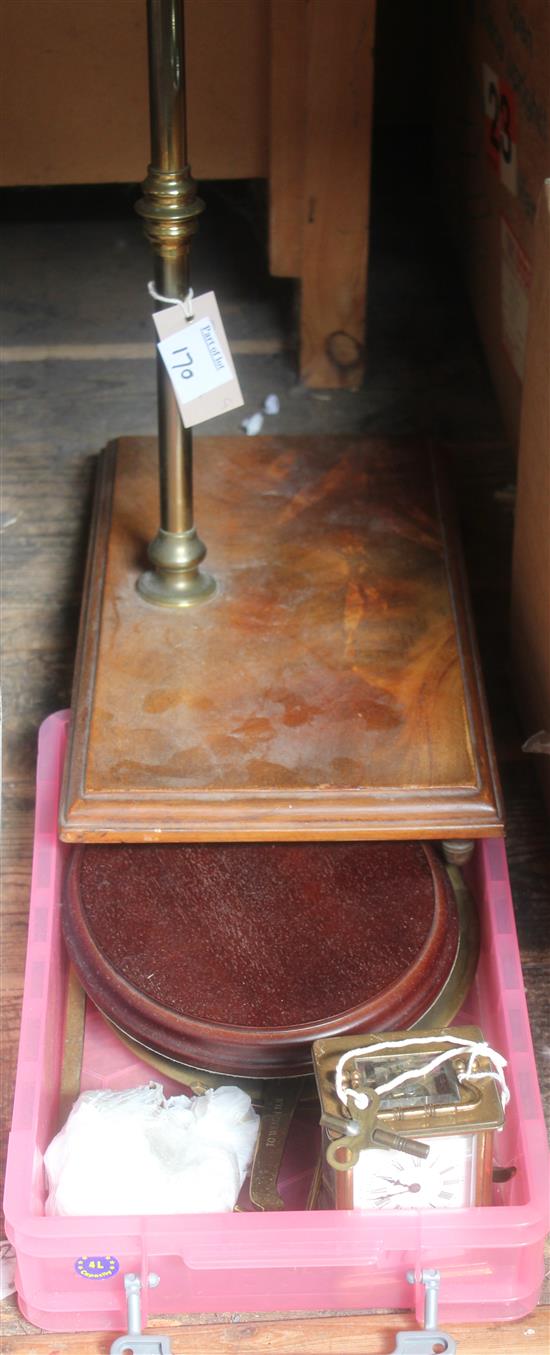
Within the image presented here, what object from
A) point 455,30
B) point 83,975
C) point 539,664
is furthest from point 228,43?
point 83,975

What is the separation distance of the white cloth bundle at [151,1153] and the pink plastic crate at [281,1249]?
23mm

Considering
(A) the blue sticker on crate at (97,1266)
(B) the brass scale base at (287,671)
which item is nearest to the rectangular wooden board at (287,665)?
(B) the brass scale base at (287,671)

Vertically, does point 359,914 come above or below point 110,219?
below

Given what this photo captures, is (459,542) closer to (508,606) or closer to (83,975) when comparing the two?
(508,606)

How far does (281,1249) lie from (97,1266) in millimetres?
102

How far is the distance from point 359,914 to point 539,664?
0.26m

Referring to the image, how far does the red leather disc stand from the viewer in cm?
94

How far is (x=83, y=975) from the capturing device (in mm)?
983

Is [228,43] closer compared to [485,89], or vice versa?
[228,43]

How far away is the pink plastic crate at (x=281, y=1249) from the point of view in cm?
82

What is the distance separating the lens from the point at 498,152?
1.57 m

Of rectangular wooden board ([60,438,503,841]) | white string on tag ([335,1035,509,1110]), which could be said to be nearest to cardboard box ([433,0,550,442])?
rectangular wooden board ([60,438,503,841])

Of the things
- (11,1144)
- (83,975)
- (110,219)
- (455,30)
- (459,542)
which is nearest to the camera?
(11,1144)

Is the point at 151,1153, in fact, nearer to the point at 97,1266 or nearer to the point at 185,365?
the point at 97,1266
